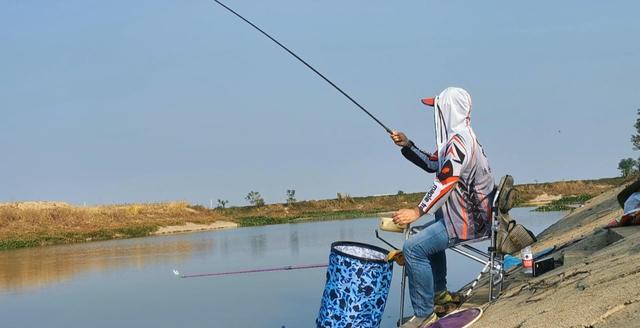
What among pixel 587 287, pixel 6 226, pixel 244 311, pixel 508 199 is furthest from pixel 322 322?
pixel 6 226

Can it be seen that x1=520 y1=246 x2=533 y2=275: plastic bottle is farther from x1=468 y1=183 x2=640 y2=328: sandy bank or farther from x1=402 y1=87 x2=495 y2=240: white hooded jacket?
x1=402 y1=87 x2=495 y2=240: white hooded jacket

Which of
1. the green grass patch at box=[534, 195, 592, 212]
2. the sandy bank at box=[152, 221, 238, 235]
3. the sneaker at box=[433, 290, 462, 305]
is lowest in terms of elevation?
the sneaker at box=[433, 290, 462, 305]

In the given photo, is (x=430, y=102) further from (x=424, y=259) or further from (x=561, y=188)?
(x=561, y=188)

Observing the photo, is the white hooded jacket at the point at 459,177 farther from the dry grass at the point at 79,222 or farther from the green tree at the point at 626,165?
the green tree at the point at 626,165

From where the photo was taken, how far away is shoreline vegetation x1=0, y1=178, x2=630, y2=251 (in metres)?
26.6

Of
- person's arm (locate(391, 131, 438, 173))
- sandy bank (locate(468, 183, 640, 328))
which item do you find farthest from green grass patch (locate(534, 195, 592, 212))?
sandy bank (locate(468, 183, 640, 328))

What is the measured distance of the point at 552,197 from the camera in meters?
38.3

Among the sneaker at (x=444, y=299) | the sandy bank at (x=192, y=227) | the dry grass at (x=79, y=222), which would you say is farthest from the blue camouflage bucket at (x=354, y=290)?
the sandy bank at (x=192, y=227)

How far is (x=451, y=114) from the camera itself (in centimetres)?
457

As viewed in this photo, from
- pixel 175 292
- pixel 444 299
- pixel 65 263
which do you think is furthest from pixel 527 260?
pixel 65 263

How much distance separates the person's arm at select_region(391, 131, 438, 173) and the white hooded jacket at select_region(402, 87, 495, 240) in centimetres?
40

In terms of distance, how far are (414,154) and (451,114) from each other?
0.58 metres

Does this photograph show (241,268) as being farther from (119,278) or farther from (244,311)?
(244,311)

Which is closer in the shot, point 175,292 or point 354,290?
point 354,290
